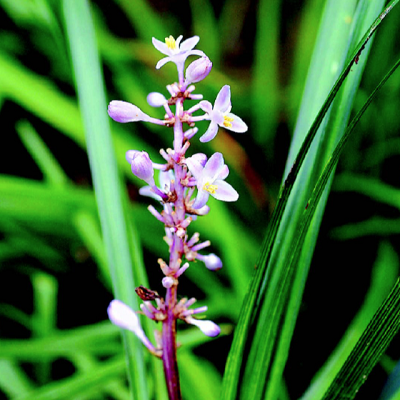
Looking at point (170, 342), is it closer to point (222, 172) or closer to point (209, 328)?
point (209, 328)

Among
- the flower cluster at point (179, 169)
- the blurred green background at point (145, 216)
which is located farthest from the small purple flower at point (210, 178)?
the blurred green background at point (145, 216)

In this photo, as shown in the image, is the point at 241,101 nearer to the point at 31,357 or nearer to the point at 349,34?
the point at 349,34

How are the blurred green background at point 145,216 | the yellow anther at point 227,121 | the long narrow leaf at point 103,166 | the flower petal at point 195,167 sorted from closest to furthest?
the flower petal at point 195,167
the yellow anther at point 227,121
the long narrow leaf at point 103,166
the blurred green background at point 145,216

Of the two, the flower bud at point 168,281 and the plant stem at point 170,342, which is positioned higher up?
the flower bud at point 168,281

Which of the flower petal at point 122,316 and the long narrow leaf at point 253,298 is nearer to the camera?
the long narrow leaf at point 253,298

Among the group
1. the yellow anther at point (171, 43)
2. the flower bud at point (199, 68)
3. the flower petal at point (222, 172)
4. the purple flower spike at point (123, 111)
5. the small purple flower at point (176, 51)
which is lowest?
the flower petal at point (222, 172)

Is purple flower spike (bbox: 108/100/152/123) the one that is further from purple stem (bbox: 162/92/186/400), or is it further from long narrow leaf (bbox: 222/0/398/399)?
long narrow leaf (bbox: 222/0/398/399)

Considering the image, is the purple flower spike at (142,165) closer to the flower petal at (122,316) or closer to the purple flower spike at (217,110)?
the purple flower spike at (217,110)

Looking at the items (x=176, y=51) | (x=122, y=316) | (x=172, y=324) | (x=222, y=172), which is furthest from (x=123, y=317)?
(x=176, y=51)
